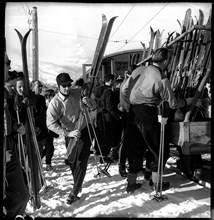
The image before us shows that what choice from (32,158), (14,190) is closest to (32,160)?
(32,158)

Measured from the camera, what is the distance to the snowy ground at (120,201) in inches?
117

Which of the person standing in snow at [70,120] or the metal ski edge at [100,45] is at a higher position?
the metal ski edge at [100,45]

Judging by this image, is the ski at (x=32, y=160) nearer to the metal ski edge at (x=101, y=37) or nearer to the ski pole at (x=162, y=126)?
the metal ski edge at (x=101, y=37)

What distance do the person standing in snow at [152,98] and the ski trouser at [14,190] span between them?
5.02ft

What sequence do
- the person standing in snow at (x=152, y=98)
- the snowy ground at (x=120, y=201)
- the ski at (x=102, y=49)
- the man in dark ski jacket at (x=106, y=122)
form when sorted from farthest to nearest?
1. the man in dark ski jacket at (x=106, y=122)
2. the person standing in snow at (x=152, y=98)
3. the snowy ground at (x=120, y=201)
4. the ski at (x=102, y=49)

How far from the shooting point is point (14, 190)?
7.91 ft

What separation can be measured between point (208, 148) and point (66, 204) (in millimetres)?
1789

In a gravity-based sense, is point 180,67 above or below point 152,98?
above

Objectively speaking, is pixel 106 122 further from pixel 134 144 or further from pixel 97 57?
pixel 97 57

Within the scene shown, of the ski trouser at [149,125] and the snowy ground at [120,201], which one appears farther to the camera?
the ski trouser at [149,125]

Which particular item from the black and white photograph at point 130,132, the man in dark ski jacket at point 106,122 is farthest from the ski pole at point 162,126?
the man in dark ski jacket at point 106,122

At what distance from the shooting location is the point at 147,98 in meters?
3.25

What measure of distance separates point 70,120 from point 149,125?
98 centimetres

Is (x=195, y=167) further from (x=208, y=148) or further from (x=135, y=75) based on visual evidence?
(x=135, y=75)
